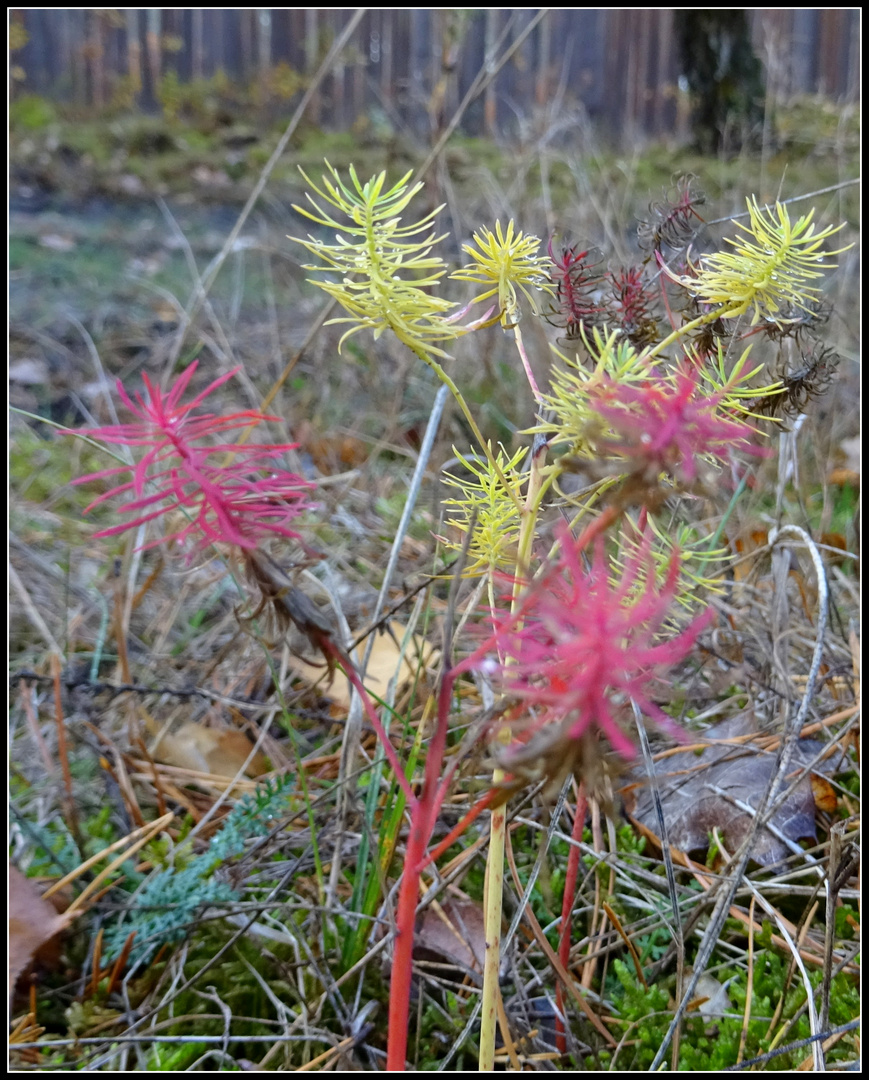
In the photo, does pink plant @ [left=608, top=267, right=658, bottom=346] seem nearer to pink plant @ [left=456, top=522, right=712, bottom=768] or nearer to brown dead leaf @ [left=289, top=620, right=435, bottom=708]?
pink plant @ [left=456, top=522, right=712, bottom=768]

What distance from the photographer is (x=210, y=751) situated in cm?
115

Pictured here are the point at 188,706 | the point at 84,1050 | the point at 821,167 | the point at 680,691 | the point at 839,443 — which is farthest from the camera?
the point at 821,167

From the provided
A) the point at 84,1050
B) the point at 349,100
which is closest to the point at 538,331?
the point at 84,1050

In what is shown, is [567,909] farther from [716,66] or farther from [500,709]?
[716,66]

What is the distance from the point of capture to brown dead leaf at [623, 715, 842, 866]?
34.8 inches

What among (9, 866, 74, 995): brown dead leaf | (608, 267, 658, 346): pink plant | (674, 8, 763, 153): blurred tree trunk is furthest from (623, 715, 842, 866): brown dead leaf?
(674, 8, 763, 153): blurred tree trunk

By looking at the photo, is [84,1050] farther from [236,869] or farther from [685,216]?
[685,216]

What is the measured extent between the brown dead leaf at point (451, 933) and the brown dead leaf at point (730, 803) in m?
0.22

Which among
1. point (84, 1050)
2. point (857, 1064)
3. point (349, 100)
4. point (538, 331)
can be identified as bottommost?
point (84, 1050)

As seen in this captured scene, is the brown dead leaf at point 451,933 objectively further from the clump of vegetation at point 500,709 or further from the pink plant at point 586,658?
the pink plant at point 586,658

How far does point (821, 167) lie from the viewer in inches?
144

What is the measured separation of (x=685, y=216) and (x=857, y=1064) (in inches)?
27.1

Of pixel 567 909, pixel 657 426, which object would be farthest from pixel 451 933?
pixel 657 426

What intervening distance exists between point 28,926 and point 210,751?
0.32m
